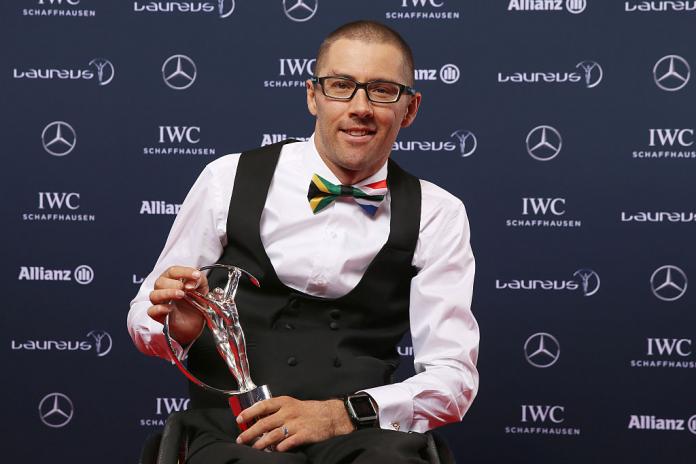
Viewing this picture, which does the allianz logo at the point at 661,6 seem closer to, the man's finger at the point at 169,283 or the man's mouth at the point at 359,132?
the man's mouth at the point at 359,132

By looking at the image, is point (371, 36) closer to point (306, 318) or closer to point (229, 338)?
point (306, 318)

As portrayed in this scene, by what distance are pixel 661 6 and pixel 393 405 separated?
2401mm

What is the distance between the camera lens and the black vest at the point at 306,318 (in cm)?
197

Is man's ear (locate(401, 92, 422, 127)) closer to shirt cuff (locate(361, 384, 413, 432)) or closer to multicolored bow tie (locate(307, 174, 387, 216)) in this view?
multicolored bow tie (locate(307, 174, 387, 216))

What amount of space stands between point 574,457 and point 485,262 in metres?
0.89

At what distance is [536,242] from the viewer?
11.9ft

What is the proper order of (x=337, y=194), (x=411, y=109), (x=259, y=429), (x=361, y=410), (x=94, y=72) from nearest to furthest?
(x=259, y=429), (x=361, y=410), (x=337, y=194), (x=411, y=109), (x=94, y=72)

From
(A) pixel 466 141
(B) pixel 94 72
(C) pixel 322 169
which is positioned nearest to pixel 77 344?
(B) pixel 94 72

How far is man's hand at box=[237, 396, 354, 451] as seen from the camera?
1739 millimetres

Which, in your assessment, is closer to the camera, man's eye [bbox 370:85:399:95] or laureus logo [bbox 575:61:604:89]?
man's eye [bbox 370:85:399:95]

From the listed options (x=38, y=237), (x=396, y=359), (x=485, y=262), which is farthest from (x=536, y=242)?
(x=38, y=237)

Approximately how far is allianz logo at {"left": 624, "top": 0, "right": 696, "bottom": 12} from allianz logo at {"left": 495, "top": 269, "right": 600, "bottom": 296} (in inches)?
42.6

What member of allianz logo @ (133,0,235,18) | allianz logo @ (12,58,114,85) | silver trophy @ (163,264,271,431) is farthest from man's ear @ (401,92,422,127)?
allianz logo @ (12,58,114,85)

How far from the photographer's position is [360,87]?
206cm
